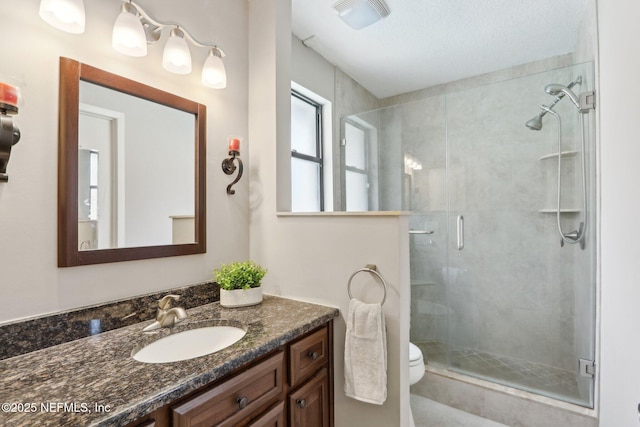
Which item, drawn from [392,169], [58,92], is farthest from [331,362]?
[392,169]

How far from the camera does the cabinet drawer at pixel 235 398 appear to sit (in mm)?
740

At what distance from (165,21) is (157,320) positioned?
125 centimetres

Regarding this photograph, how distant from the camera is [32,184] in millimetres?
919

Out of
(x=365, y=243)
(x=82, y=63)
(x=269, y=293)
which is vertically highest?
(x=82, y=63)

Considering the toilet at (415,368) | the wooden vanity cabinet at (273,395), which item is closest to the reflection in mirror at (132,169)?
the wooden vanity cabinet at (273,395)

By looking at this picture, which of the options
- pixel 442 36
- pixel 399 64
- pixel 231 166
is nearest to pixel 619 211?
pixel 442 36

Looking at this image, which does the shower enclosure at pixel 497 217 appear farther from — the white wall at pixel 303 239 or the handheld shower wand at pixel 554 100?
the white wall at pixel 303 239

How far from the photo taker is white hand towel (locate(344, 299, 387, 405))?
47.0 inches

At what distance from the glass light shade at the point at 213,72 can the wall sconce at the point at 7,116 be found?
70 cm

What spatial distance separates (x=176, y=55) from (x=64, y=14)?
371 millimetres

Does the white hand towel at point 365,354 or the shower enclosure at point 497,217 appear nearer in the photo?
the white hand towel at point 365,354

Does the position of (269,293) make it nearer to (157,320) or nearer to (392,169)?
(157,320)

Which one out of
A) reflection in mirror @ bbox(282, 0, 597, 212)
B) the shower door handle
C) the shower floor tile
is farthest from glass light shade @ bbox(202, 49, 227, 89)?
the shower floor tile

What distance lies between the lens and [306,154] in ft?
8.42
